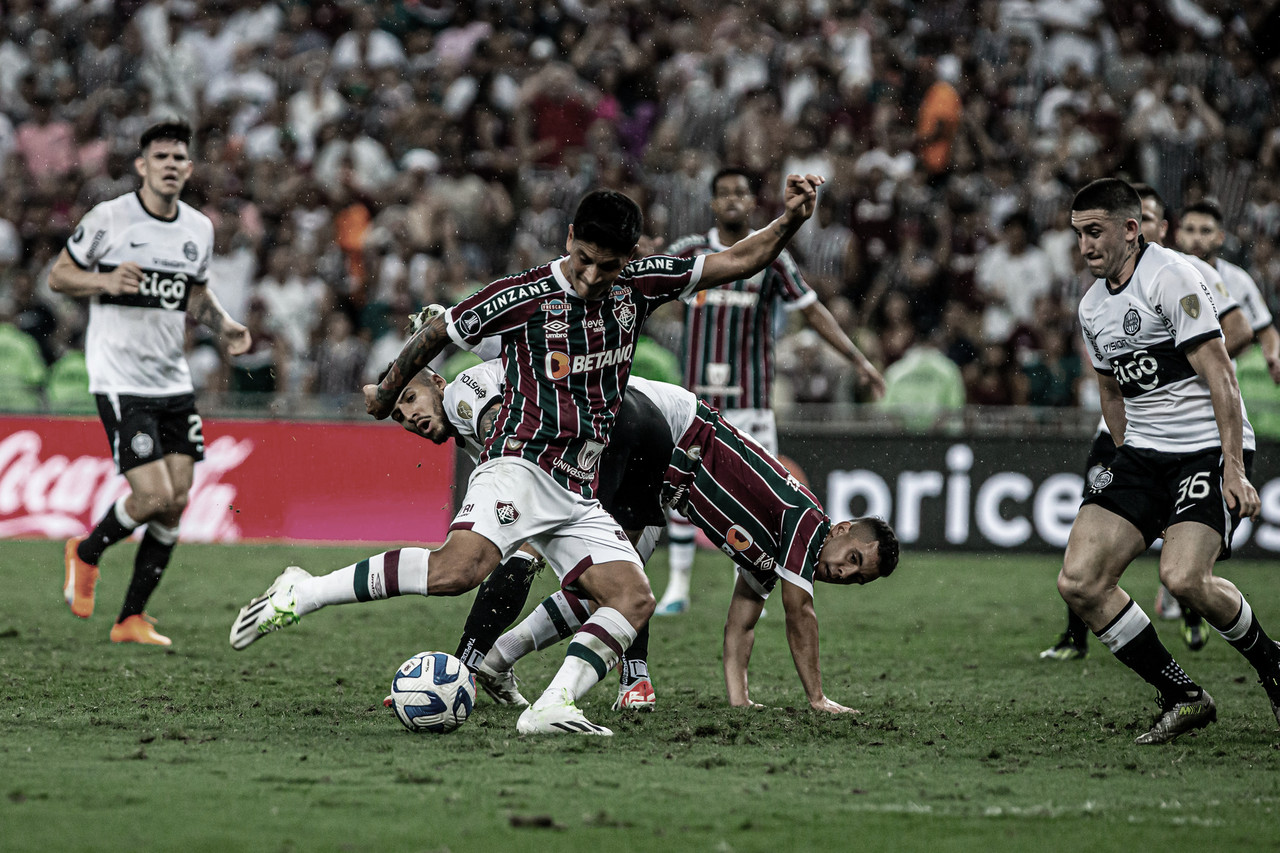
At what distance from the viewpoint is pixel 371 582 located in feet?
19.3

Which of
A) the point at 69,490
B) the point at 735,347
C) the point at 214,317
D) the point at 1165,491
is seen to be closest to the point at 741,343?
the point at 735,347

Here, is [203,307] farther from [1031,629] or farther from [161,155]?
[1031,629]

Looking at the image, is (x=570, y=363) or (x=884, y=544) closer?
(x=570, y=363)

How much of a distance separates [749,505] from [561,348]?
1.21m

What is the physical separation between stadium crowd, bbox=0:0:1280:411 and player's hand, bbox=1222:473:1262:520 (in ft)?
27.3

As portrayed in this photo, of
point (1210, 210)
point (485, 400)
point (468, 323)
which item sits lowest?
point (485, 400)

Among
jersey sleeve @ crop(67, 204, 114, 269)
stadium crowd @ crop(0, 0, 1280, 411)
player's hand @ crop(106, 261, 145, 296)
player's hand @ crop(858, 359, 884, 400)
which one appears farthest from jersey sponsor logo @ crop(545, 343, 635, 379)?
stadium crowd @ crop(0, 0, 1280, 411)

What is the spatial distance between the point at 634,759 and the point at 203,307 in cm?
486

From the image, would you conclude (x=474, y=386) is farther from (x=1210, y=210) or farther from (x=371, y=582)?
(x=1210, y=210)

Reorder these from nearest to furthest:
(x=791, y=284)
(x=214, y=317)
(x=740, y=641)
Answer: (x=740, y=641) → (x=214, y=317) → (x=791, y=284)

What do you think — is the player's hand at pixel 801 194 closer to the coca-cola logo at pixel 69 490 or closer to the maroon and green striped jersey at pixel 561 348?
the maroon and green striped jersey at pixel 561 348

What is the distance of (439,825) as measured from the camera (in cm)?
414

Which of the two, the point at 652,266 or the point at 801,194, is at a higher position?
the point at 801,194

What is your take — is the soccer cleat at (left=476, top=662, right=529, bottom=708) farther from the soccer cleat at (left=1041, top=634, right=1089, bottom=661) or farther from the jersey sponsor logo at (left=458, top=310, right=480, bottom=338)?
the soccer cleat at (left=1041, top=634, right=1089, bottom=661)
